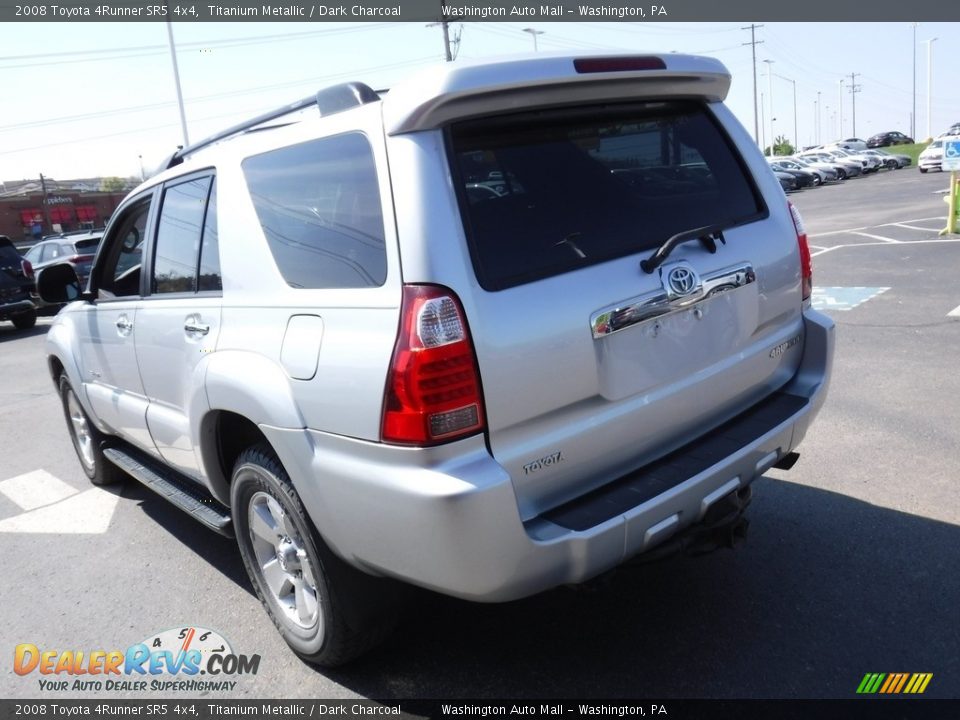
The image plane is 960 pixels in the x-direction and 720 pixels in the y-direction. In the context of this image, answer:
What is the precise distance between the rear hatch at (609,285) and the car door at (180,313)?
1340 mm

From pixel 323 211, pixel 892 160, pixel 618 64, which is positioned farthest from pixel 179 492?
pixel 892 160

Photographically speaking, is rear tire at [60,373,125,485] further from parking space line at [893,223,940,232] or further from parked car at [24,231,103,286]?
parking space line at [893,223,940,232]

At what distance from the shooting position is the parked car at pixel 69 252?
1691 cm

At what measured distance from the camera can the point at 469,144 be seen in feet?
8.27

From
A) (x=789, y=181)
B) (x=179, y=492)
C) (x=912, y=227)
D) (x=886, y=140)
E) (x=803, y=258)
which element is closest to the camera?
(x=803, y=258)

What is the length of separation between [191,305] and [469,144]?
1.55m

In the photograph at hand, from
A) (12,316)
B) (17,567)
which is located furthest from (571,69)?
(12,316)

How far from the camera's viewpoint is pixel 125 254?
180 inches

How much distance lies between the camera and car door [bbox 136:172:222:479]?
10.9 feet

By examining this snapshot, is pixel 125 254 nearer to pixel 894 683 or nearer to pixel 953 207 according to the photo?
pixel 894 683

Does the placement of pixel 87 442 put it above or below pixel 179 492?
below

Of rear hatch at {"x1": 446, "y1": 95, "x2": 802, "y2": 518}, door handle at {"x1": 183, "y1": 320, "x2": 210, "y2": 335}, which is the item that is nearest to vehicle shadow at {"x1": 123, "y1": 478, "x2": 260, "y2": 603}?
door handle at {"x1": 183, "y1": 320, "x2": 210, "y2": 335}

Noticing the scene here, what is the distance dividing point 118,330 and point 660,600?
298 cm

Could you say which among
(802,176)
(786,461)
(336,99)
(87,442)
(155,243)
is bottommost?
(87,442)
